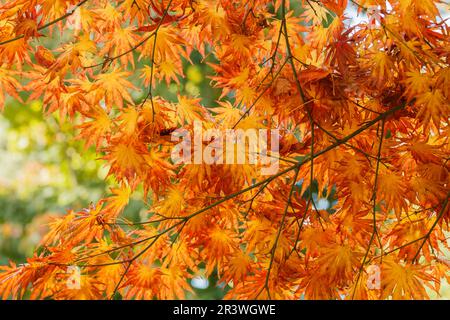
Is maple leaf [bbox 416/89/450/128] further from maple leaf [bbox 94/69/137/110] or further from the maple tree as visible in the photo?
maple leaf [bbox 94/69/137/110]

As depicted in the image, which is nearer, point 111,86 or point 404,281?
point 404,281

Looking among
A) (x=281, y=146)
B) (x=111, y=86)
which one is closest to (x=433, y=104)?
(x=281, y=146)

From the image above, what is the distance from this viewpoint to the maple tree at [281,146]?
1184 mm

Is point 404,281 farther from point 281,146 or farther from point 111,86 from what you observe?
point 111,86

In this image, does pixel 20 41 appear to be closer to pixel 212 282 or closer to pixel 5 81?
pixel 5 81

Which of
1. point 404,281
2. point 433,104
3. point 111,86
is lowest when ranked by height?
point 404,281

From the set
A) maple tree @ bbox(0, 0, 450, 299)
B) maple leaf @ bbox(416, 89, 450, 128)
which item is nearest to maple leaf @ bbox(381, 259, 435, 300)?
maple tree @ bbox(0, 0, 450, 299)

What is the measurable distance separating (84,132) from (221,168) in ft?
1.05

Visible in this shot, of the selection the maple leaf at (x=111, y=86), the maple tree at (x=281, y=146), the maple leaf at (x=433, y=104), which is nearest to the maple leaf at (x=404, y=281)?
the maple tree at (x=281, y=146)

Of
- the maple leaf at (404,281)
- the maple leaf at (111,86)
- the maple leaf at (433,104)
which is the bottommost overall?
the maple leaf at (404,281)

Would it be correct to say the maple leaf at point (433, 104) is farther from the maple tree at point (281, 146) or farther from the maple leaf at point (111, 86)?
the maple leaf at point (111, 86)

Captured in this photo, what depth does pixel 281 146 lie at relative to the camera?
1.30 m

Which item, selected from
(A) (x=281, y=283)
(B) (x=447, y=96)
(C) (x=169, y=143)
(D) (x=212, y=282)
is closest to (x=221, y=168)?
(C) (x=169, y=143)

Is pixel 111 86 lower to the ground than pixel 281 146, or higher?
higher
